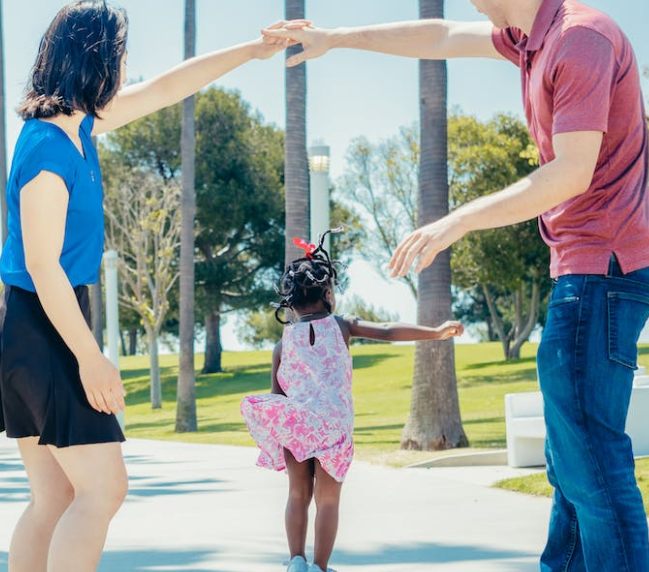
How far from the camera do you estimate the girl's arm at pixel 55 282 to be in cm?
295

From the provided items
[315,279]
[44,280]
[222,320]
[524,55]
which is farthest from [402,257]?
[222,320]

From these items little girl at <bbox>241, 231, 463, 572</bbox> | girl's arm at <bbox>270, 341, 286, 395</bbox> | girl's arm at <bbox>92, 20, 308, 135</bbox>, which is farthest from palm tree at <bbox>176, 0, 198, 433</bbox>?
girl's arm at <bbox>92, 20, 308, 135</bbox>

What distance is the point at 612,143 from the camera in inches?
112

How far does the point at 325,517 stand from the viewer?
450 cm

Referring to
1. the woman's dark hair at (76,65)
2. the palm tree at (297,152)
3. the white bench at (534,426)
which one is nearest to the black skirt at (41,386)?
the woman's dark hair at (76,65)

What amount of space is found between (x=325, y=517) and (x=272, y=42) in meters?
1.99

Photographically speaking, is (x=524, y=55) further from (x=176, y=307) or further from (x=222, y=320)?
(x=222, y=320)

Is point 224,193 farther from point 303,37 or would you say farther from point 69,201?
point 69,201

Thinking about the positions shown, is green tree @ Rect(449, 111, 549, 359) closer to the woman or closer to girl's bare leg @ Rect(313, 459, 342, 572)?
girl's bare leg @ Rect(313, 459, 342, 572)

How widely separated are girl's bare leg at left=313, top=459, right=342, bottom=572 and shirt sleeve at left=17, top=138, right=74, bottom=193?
2041mm

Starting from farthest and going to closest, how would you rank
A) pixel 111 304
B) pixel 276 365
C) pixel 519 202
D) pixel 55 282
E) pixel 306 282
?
pixel 111 304 < pixel 276 365 < pixel 306 282 < pixel 55 282 < pixel 519 202

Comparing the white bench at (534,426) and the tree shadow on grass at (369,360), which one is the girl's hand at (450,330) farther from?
the tree shadow on grass at (369,360)

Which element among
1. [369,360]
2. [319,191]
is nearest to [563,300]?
[319,191]

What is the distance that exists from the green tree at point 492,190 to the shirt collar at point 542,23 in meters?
29.9
